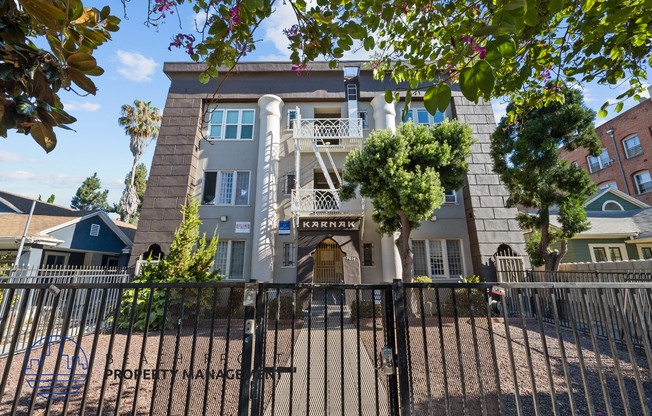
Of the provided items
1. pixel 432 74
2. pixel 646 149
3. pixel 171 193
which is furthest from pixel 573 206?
pixel 646 149

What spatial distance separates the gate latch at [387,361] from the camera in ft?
8.75

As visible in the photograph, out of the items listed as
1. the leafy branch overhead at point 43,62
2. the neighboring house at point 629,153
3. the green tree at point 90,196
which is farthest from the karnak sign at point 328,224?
the green tree at point 90,196

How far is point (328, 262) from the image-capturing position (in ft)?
58.6

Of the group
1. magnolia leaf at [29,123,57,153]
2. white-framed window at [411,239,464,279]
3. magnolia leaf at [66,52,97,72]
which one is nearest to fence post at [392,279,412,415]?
magnolia leaf at [29,123,57,153]

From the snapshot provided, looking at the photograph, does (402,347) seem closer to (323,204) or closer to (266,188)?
(323,204)

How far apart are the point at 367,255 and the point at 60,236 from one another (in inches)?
651

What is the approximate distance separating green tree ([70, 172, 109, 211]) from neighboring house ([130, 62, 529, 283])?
44.2 metres

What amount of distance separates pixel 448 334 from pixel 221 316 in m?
7.52

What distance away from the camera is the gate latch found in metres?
2.67

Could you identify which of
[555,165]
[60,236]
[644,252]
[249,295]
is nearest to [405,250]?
[555,165]

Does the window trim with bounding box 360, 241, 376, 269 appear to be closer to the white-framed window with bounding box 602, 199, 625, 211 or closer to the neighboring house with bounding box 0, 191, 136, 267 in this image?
the neighboring house with bounding box 0, 191, 136, 267

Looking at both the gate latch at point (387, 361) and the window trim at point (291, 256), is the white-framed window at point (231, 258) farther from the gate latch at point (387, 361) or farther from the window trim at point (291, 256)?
the gate latch at point (387, 361)

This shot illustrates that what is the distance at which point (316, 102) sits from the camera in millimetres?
14992

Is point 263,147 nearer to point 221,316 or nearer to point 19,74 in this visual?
point 221,316
